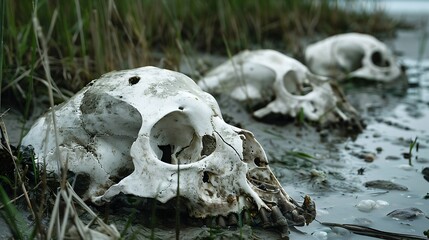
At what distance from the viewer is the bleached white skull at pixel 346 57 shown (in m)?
5.70

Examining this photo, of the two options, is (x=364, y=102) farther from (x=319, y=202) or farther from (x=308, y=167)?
(x=319, y=202)

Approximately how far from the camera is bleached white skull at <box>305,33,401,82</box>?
5.70m

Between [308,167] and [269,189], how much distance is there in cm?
88

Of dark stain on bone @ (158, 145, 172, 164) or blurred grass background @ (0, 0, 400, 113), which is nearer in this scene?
dark stain on bone @ (158, 145, 172, 164)

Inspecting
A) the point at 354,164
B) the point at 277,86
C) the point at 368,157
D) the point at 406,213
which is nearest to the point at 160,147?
the point at 406,213

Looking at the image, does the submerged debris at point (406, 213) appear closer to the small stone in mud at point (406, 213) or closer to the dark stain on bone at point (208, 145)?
the small stone in mud at point (406, 213)

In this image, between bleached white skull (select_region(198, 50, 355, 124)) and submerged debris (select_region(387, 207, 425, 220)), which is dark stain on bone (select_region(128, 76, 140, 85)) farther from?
bleached white skull (select_region(198, 50, 355, 124))

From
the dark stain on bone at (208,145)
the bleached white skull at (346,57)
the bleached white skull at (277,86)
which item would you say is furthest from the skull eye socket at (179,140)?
the bleached white skull at (346,57)

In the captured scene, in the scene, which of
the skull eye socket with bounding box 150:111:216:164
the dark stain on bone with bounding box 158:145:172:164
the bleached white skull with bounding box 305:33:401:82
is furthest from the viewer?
the bleached white skull with bounding box 305:33:401:82

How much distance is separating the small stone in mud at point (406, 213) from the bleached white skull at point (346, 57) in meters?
3.05

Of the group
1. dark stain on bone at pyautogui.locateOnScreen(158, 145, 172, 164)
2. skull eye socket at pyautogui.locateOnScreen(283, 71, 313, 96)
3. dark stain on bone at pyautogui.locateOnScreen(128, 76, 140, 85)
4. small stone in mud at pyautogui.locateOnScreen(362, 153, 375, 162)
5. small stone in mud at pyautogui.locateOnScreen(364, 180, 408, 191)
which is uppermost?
dark stain on bone at pyautogui.locateOnScreen(128, 76, 140, 85)

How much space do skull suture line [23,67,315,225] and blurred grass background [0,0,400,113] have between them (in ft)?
1.12

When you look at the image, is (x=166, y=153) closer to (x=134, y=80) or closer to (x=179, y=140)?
(x=179, y=140)

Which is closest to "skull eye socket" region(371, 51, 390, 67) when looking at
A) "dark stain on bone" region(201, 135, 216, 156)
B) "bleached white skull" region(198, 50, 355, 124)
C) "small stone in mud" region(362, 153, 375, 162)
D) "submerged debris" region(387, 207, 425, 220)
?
"bleached white skull" region(198, 50, 355, 124)
